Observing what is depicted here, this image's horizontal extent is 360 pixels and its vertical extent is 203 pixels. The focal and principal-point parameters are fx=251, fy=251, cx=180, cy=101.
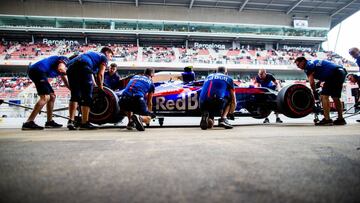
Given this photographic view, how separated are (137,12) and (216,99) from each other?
34.4 meters

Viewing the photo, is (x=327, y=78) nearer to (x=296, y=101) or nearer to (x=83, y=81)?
(x=296, y=101)

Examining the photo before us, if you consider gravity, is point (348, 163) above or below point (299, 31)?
below

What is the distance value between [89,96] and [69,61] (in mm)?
807

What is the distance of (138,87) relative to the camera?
14.6 feet

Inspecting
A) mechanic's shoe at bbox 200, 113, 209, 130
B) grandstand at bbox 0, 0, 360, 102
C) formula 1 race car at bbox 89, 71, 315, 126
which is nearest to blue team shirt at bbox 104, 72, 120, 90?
formula 1 race car at bbox 89, 71, 315, 126

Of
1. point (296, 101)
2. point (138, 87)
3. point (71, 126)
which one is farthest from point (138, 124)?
point (296, 101)

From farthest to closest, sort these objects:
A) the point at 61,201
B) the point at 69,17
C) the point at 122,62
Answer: the point at 69,17
the point at 122,62
the point at 61,201

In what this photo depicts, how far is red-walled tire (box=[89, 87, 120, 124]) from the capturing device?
4730 mm

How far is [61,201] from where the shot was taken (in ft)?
2.67

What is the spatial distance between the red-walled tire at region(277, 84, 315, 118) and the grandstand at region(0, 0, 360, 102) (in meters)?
26.3

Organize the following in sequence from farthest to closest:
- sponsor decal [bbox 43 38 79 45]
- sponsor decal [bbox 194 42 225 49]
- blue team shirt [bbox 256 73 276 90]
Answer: sponsor decal [bbox 194 42 225 49]
sponsor decal [bbox 43 38 79 45]
blue team shirt [bbox 256 73 276 90]

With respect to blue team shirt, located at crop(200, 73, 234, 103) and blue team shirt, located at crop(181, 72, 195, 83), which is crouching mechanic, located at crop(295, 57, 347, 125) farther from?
blue team shirt, located at crop(181, 72, 195, 83)

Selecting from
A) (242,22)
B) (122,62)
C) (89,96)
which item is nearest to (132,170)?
(89,96)

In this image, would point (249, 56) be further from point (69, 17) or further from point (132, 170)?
point (132, 170)
